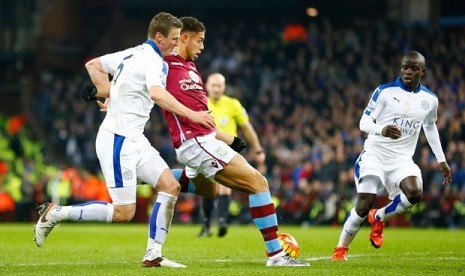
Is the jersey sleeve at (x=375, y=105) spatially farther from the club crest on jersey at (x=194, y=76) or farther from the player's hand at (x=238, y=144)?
the club crest on jersey at (x=194, y=76)

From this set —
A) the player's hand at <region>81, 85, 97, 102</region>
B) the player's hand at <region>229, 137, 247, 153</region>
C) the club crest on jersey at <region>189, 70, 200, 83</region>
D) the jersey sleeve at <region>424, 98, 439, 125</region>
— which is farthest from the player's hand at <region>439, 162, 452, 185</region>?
the player's hand at <region>81, 85, 97, 102</region>

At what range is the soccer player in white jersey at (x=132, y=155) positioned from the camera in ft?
32.6

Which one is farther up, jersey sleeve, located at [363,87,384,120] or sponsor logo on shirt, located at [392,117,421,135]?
jersey sleeve, located at [363,87,384,120]

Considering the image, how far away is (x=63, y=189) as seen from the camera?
26.5 meters

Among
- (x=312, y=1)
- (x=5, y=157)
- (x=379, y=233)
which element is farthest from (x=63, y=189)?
(x=379, y=233)

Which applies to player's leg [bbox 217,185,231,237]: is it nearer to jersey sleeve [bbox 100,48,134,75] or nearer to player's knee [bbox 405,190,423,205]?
player's knee [bbox 405,190,423,205]

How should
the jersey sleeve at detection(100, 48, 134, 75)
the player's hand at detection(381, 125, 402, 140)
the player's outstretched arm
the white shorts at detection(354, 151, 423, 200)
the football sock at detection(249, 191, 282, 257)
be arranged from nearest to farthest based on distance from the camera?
the player's outstretched arm → the football sock at detection(249, 191, 282, 257) → the jersey sleeve at detection(100, 48, 134, 75) → the player's hand at detection(381, 125, 402, 140) → the white shorts at detection(354, 151, 423, 200)

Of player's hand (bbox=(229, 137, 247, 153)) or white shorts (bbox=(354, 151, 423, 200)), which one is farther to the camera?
white shorts (bbox=(354, 151, 423, 200))

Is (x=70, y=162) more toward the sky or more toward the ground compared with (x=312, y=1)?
more toward the ground

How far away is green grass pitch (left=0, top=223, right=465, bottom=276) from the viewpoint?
9680 mm

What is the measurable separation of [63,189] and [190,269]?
17106mm

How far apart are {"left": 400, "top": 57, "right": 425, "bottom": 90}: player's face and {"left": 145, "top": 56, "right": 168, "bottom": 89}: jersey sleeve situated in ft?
9.60

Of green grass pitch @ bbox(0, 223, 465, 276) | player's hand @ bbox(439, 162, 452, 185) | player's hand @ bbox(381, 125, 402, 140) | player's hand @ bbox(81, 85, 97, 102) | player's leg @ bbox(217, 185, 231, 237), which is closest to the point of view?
green grass pitch @ bbox(0, 223, 465, 276)

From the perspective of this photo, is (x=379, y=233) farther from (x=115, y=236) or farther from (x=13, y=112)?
(x=13, y=112)
